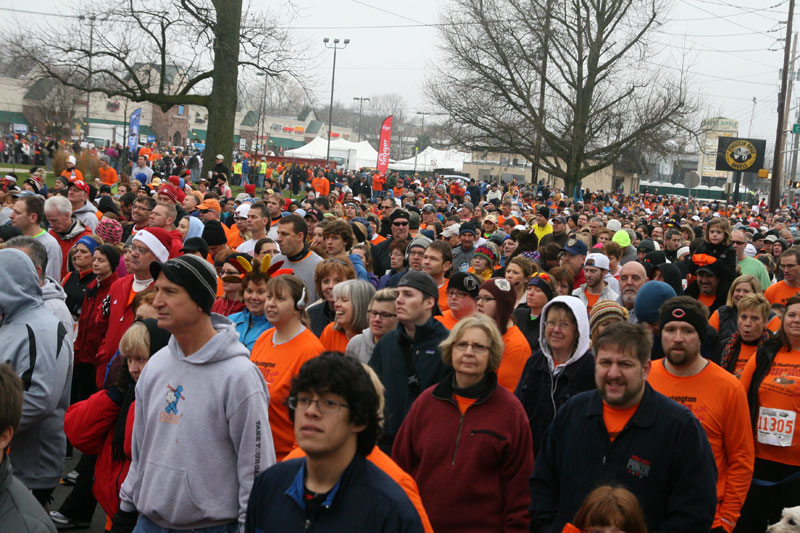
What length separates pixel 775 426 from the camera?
5.38m

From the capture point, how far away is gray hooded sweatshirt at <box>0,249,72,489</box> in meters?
4.49

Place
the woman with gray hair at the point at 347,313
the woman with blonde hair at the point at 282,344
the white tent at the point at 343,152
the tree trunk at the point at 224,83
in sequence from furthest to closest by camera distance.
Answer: the white tent at the point at 343,152
the tree trunk at the point at 224,83
the woman with gray hair at the point at 347,313
the woman with blonde hair at the point at 282,344

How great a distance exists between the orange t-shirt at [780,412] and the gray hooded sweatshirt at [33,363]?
448 cm

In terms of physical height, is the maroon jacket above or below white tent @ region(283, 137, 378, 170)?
below

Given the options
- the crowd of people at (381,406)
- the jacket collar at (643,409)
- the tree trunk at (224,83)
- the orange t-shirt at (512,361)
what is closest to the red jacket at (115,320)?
the crowd of people at (381,406)

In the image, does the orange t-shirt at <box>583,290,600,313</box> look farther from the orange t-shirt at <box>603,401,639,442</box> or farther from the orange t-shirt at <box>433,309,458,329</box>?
the orange t-shirt at <box>603,401,639,442</box>

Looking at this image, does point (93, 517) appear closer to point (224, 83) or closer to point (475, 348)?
point (475, 348)

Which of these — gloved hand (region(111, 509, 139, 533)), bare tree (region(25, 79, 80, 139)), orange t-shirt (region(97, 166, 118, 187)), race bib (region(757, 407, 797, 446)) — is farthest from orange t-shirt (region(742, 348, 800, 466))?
bare tree (region(25, 79, 80, 139))

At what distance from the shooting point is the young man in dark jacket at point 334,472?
261 cm

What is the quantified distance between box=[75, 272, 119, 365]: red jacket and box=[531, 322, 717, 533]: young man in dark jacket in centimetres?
474

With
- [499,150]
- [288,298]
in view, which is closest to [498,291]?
[288,298]

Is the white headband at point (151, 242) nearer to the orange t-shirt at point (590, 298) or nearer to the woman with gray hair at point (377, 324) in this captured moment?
the woman with gray hair at point (377, 324)

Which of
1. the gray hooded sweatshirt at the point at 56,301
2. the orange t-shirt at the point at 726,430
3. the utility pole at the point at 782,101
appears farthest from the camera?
the utility pole at the point at 782,101

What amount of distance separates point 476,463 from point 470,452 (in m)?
0.06
